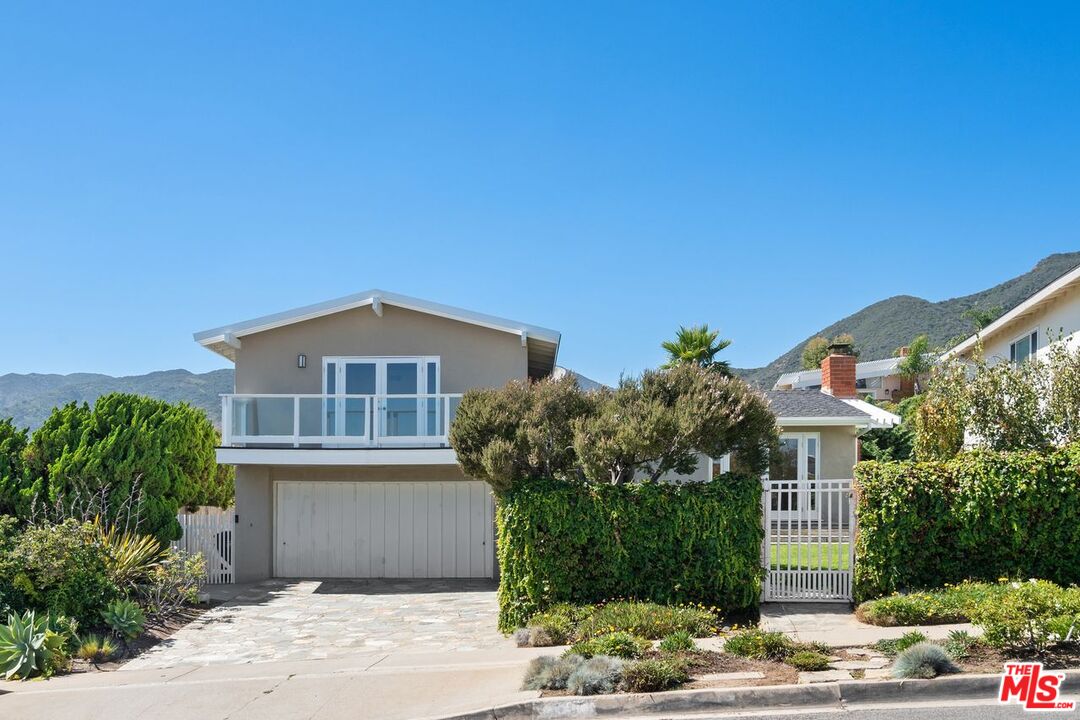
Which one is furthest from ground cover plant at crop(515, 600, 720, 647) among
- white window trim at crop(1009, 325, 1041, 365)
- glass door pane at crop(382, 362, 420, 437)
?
white window trim at crop(1009, 325, 1041, 365)

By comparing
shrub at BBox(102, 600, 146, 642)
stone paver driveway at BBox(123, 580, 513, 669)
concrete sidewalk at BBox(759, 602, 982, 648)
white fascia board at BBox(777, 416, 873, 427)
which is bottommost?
stone paver driveway at BBox(123, 580, 513, 669)

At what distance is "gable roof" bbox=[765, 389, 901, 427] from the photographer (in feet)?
72.7

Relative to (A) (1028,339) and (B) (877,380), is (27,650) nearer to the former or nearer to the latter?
(A) (1028,339)

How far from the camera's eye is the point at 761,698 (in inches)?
304

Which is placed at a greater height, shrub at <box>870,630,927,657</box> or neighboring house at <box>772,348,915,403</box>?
neighboring house at <box>772,348,915,403</box>

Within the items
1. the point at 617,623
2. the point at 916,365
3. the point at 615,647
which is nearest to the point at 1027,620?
the point at 615,647

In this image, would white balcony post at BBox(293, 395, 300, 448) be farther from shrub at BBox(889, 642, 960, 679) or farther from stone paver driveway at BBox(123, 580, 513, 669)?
shrub at BBox(889, 642, 960, 679)

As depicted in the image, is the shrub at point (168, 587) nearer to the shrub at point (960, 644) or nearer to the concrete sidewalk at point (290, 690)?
the concrete sidewalk at point (290, 690)

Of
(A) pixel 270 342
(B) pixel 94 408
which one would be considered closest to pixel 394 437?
(A) pixel 270 342

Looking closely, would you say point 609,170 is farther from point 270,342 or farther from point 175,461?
point 175,461

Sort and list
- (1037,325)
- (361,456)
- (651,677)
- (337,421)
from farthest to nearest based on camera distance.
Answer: (1037,325) < (337,421) < (361,456) < (651,677)

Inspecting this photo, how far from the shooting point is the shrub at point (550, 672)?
27.0 ft

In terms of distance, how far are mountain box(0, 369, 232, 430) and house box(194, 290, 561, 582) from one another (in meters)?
55.3

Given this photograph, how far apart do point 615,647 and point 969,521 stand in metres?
5.89
